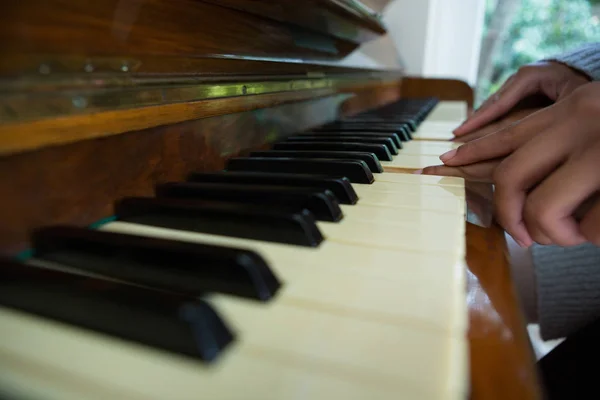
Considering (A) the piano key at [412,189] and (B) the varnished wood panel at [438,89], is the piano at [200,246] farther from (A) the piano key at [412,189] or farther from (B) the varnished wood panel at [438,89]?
(B) the varnished wood panel at [438,89]

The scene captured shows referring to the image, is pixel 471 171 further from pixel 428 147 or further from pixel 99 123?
pixel 99 123

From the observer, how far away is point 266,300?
0.44 meters

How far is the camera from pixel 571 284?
4.06ft

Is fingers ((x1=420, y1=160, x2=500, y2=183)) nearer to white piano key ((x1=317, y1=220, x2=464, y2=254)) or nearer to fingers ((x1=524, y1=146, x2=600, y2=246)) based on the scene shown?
fingers ((x1=524, y1=146, x2=600, y2=246))

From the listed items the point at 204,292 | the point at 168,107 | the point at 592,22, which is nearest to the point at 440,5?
the point at 592,22

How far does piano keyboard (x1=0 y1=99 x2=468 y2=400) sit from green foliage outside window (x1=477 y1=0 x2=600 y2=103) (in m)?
5.38

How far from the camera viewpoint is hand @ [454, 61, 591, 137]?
1295mm

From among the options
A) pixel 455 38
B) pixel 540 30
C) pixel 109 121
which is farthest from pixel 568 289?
pixel 540 30

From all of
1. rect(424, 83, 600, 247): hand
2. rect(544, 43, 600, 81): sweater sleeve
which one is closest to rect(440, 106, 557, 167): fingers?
rect(424, 83, 600, 247): hand

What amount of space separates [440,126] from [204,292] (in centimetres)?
145

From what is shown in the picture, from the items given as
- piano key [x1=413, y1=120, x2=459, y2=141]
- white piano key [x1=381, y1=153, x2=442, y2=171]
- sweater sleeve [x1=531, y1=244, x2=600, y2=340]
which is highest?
white piano key [x1=381, y1=153, x2=442, y2=171]

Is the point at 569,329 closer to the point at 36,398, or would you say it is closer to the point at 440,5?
the point at 36,398

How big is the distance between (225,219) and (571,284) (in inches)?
43.2

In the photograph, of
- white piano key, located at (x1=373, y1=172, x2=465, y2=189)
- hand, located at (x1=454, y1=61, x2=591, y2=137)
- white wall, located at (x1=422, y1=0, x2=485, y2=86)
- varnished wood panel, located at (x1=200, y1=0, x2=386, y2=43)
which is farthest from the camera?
white wall, located at (x1=422, y1=0, x2=485, y2=86)
